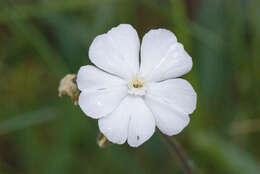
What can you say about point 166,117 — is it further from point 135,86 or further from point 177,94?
point 135,86

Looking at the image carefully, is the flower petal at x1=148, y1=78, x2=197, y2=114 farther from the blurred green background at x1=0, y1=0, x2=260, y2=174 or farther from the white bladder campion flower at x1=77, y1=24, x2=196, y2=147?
the blurred green background at x1=0, y1=0, x2=260, y2=174

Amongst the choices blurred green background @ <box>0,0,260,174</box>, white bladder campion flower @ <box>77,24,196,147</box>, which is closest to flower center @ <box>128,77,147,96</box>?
white bladder campion flower @ <box>77,24,196,147</box>

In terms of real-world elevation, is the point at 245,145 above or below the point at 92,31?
below

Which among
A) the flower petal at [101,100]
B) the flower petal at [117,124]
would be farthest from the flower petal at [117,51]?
the flower petal at [117,124]

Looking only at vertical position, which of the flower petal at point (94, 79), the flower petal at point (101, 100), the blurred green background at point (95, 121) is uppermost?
the flower petal at point (94, 79)

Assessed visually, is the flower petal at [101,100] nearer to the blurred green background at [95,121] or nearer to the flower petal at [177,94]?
the flower petal at [177,94]

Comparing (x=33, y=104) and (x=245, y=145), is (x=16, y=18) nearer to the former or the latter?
(x=33, y=104)

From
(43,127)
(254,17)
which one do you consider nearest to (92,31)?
(43,127)
